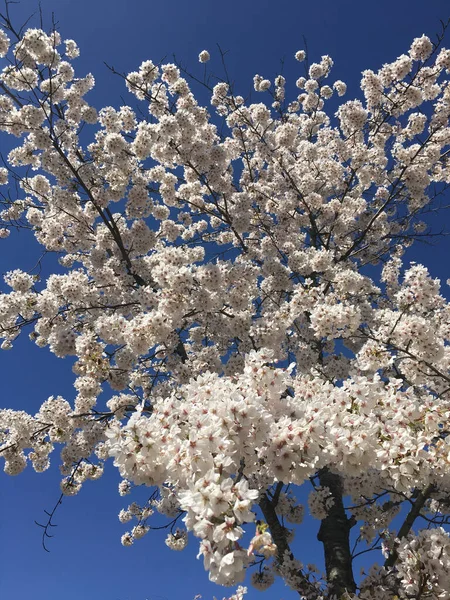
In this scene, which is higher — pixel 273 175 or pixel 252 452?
pixel 273 175

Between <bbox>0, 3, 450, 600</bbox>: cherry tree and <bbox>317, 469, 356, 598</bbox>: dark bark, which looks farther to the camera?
<bbox>317, 469, 356, 598</bbox>: dark bark

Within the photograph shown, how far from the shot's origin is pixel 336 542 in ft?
25.7

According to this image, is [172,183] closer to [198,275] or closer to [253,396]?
[198,275]

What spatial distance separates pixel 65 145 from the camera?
1008 centimetres

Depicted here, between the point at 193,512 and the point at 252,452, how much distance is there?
86 centimetres

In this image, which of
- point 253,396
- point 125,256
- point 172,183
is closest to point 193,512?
point 253,396

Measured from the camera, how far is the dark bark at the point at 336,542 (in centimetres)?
701

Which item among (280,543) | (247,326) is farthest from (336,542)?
(247,326)

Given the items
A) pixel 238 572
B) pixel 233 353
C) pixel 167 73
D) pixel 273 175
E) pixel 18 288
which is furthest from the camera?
pixel 273 175

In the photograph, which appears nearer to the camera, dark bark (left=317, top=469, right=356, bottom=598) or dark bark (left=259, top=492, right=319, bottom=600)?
dark bark (left=259, top=492, right=319, bottom=600)

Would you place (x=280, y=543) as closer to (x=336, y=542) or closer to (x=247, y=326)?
(x=336, y=542)

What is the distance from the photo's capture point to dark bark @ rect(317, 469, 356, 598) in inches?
276

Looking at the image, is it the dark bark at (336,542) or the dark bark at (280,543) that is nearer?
the dark bark at (280,543)

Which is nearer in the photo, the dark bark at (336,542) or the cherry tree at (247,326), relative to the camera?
the cherry tree at (247,326)
